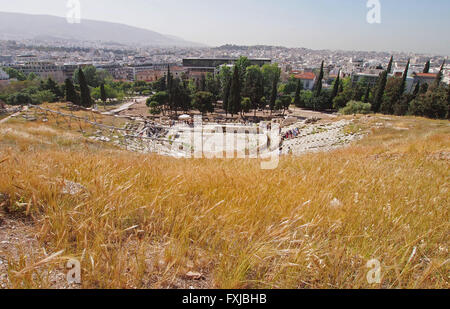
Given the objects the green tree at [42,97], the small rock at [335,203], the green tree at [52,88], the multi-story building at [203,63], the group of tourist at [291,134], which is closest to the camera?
the small rock at [335,203]

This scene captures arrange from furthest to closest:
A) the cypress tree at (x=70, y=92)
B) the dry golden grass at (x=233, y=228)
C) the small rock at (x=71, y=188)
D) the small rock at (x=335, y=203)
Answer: the cypress tree at (x=70, y=92) → the small rock at (x=335, y=203) → the small rock at (x=71, y=188) → the dry golden grass at (x=233, y=228)

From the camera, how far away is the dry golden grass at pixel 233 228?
1.22 meters

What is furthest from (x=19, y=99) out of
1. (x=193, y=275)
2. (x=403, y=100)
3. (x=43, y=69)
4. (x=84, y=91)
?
(x=43, y=69)

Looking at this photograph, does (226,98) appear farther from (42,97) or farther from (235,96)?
(42,97)

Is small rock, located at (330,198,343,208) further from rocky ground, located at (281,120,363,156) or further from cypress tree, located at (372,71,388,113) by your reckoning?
cypress tree, located at (372,71,388,113)

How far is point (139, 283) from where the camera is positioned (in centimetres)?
116

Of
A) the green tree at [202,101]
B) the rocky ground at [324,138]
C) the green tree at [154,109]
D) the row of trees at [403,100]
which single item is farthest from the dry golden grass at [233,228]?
the green tree at [154,109]

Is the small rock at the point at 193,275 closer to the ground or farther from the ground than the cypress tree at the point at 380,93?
closer to the ground

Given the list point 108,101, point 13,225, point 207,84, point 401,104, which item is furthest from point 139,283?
point 108,101

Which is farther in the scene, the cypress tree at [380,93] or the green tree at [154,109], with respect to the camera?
the green tree at [154,109]

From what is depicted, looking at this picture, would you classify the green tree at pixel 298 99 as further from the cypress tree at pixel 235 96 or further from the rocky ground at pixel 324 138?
the rocky ground at pixel 324 138

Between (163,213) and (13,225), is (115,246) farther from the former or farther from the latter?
A: (13,225)
